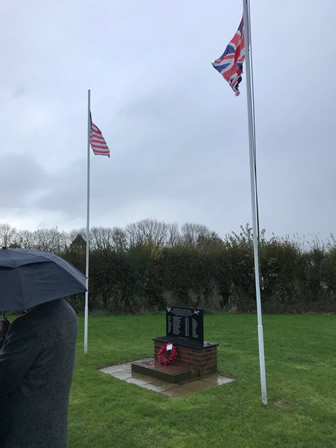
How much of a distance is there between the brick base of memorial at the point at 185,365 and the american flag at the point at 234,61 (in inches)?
168

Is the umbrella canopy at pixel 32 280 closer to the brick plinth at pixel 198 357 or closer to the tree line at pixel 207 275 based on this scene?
the brick plinth at pixel 198 357

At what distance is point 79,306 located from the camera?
16.3m

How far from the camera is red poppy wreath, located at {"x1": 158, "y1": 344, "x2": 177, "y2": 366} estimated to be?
649cm

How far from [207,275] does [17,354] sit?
16074 mm

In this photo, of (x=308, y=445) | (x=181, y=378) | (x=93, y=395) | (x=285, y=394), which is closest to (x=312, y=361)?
(x=285, y=394)

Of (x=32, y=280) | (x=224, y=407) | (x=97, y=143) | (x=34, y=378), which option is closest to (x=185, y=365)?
(x=224, y=407)

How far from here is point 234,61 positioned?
5.50m

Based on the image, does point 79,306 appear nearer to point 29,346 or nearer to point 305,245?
point 305,245

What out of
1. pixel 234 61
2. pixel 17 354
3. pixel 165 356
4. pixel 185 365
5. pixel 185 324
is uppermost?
pixel 234 61

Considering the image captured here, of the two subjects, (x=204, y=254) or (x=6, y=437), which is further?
(x=204, y=254)

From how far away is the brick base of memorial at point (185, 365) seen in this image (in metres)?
5.98

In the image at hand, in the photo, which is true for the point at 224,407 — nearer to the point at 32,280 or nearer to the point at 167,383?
the point at 167,383

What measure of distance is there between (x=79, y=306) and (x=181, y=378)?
11.2 meters

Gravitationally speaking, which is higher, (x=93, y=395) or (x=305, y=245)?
(x=305, y=245)
